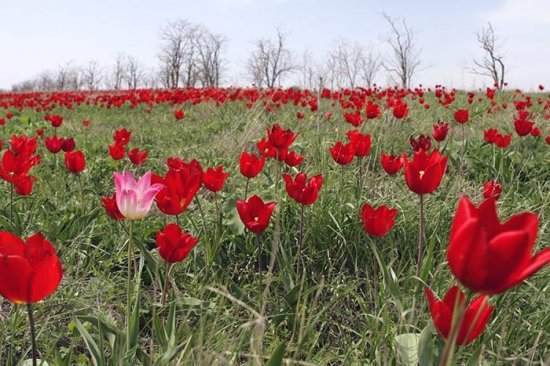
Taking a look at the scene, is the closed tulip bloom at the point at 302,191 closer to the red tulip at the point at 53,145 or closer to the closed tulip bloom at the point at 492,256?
the closed tulip bloom at the point at 492,256

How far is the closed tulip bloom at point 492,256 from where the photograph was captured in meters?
0.68

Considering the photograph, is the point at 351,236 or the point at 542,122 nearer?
the point at 351,236

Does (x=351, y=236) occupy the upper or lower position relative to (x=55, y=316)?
upper

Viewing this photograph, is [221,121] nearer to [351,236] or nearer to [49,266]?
[351,236]

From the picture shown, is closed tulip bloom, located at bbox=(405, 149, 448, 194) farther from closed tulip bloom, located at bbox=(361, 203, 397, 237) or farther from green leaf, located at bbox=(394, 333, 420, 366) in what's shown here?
green leaf, located at bbox=(394, 333, 420, 366)

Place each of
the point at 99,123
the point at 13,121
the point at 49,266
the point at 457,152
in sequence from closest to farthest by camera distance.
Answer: the point at 49,266 < the point at 457,152 < the point at 99,123 < the point at 13,121

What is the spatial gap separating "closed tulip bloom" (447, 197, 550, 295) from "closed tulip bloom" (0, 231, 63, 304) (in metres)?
0.74

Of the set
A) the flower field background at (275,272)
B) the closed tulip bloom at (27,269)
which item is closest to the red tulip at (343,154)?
the flower field background at (275,272)

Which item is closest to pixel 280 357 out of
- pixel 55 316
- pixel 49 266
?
pixel 49 266

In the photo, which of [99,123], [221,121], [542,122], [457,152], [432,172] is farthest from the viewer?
[99,123]

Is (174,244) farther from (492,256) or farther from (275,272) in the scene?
(492,256)

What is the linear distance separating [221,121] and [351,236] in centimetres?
454

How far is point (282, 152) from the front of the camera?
254 centimetres

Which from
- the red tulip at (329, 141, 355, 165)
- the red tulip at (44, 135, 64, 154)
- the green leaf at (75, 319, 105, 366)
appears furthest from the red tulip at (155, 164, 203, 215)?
the red tulip at (44, 135, 64, 154)
